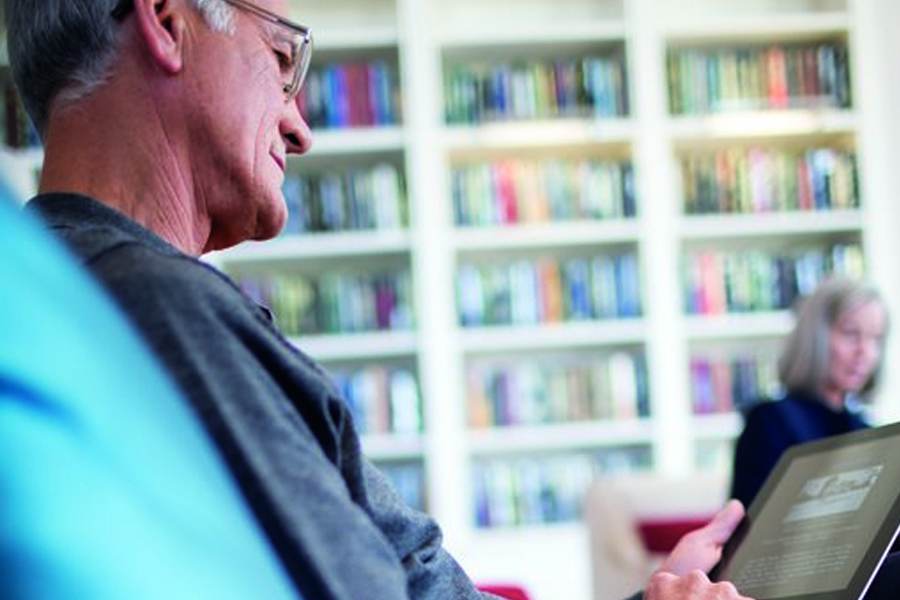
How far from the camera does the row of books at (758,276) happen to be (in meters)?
4.73

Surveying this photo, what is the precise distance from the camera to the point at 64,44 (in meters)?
1.02

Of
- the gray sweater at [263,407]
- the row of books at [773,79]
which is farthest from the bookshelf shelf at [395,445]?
the gray sweater at [263,407]

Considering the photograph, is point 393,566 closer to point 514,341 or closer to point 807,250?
point 514,341

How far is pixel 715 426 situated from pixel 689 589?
146 inches

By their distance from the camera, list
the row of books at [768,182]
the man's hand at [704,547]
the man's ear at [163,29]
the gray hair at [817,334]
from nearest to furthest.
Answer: the man's ear at [163,29], the man's hand at [704,547], the gray hair at [817,334], the row of books at [768,182]

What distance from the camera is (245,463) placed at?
0.62 meters

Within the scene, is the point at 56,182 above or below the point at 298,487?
above

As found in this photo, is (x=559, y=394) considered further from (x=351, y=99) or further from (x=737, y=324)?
(x=351, y=99)

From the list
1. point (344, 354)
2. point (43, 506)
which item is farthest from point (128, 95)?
point (344, 354)

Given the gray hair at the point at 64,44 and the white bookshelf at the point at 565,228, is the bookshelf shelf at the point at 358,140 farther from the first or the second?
the gray hair at the point at 64,44

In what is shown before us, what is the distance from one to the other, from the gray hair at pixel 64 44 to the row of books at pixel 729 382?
3831 millimetres

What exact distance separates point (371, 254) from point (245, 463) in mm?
4232

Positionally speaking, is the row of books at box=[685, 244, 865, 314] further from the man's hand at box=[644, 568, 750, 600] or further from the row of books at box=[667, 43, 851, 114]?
the man's hand at box=[644, 568, 750, 600]

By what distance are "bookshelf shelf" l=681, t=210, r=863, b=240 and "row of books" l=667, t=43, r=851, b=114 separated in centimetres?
35
